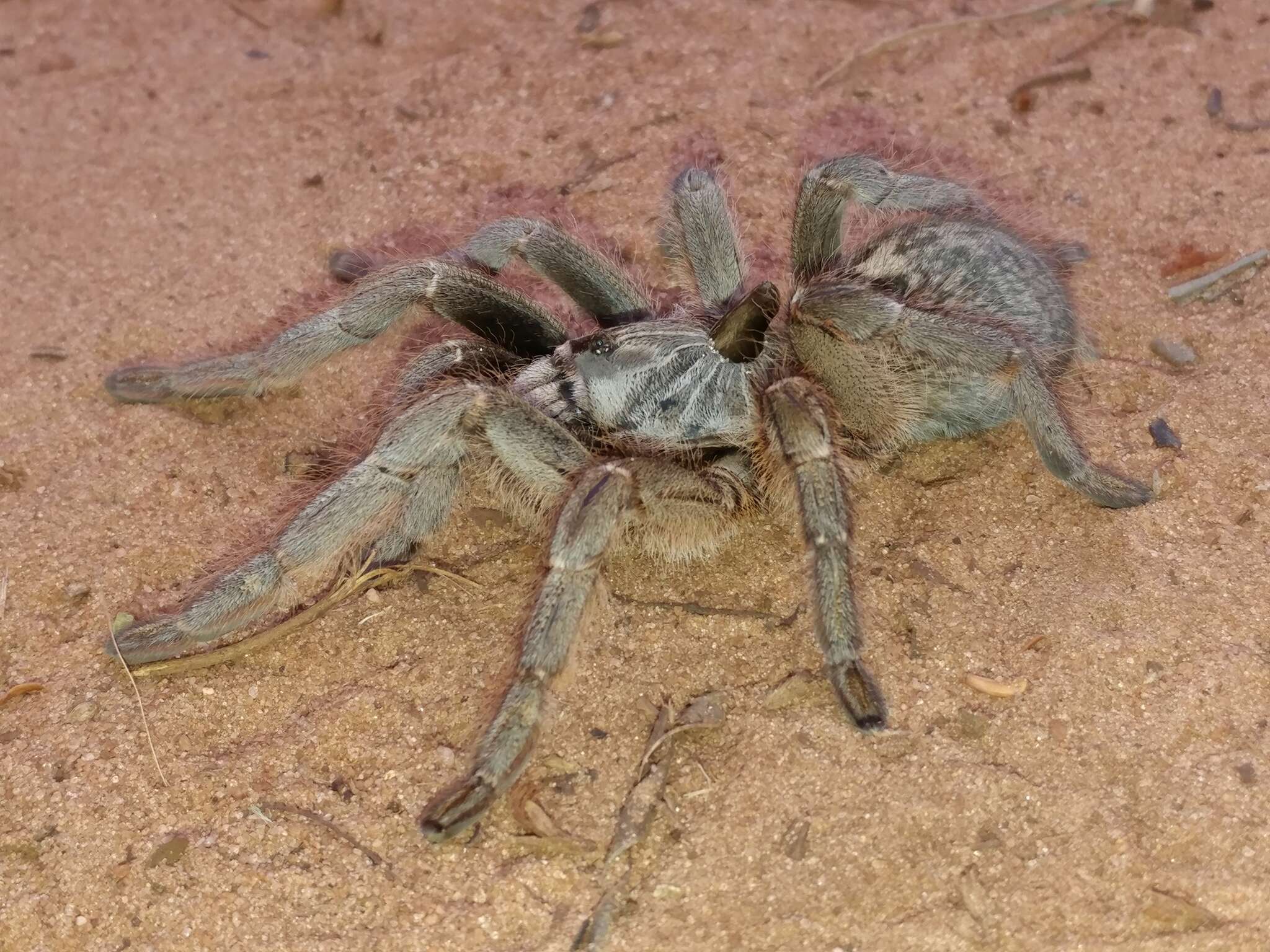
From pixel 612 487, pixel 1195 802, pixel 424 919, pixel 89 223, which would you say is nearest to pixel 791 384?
pixel 612 487

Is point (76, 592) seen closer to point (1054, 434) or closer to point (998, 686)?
point (998, 686)

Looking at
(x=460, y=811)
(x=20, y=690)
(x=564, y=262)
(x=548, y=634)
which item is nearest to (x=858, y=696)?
(x=548, y=634)

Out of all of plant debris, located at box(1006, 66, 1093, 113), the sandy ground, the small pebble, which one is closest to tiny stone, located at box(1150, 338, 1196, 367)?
the sandy ground

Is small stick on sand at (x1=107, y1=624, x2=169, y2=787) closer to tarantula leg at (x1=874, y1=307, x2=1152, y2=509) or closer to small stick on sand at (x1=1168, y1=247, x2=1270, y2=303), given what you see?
tarantula leg at (x1=874, y1=307, x2=1152, y2=509)

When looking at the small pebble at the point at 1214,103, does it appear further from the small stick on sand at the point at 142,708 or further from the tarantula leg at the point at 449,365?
the small stick on sand at the point at 142,708

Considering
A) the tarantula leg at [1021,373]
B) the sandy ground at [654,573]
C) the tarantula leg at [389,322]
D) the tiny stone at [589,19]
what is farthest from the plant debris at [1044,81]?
the tarantula leg at [389,322]

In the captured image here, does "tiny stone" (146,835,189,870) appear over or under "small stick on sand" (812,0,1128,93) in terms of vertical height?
under
